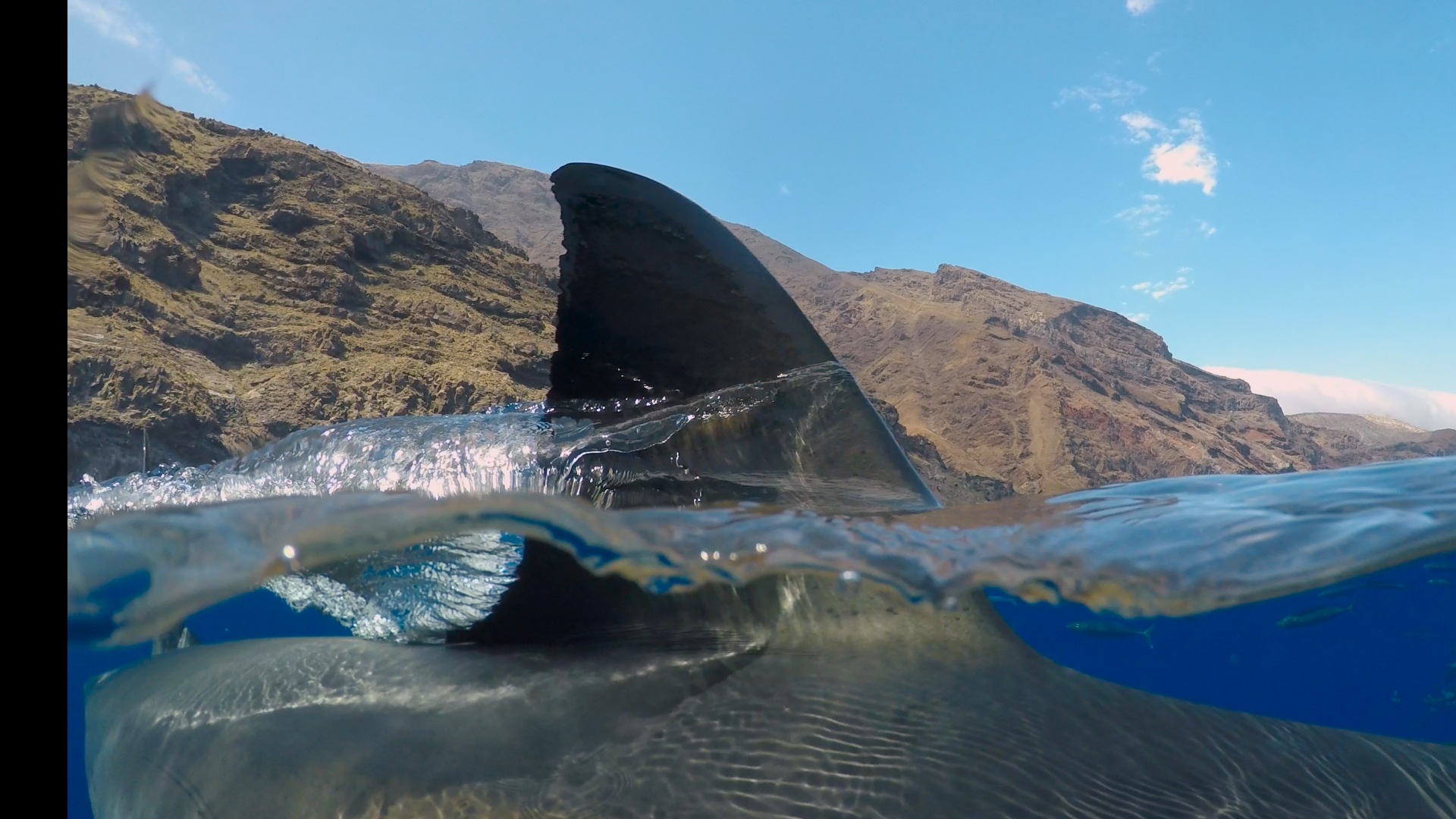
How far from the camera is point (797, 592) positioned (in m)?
3.35

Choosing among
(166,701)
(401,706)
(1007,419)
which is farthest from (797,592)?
(1007,419)

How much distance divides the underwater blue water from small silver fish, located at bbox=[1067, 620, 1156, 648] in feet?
0.12

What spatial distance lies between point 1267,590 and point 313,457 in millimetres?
6190

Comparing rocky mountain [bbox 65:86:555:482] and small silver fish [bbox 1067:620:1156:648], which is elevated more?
rocky mountain [bbox 65:86:555:482]

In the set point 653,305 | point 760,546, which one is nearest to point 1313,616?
point 760,546

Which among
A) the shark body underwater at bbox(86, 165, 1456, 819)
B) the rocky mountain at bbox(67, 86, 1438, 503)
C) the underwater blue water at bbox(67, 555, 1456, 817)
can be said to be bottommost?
the underwater blue water at bbox(67, 555, 1456, 817)

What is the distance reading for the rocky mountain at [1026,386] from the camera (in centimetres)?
4781

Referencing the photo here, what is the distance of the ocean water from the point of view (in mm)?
3850

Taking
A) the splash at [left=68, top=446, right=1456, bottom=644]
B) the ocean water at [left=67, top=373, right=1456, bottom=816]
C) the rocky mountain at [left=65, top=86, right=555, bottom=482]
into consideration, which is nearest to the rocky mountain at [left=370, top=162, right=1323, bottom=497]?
the rocky mountain at [left=65, top=86, right=555, bottom=482]

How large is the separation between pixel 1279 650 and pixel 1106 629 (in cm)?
153

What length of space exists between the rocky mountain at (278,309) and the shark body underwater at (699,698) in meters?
10.3

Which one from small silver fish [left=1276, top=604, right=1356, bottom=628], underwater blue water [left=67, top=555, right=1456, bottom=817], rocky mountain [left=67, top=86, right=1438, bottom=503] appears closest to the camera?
underwater blue water [left=67, top=555, right=1456, bottom=817]

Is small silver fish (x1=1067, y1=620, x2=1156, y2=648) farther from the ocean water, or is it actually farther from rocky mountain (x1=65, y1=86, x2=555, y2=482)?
rocky mountain (x1=65, y1=86, x2=555, y2=482)

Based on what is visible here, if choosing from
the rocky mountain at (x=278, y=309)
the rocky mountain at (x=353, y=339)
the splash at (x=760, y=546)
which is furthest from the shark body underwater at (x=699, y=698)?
the rocky mountain at (x=278, y=309)
